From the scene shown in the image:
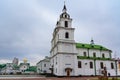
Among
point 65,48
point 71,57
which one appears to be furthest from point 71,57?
point 65,48

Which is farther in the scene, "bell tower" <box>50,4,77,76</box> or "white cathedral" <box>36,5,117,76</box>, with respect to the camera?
"white cathedral" <box>36,5,117,76</box>

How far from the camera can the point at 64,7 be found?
45.8m

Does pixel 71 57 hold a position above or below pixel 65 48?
below

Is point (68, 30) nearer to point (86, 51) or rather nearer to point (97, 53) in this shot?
point (86, 51)

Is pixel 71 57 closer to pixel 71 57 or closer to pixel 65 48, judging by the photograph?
pixel 71 57

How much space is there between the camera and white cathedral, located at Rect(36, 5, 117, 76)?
1555 inches

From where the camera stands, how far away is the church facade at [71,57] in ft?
130

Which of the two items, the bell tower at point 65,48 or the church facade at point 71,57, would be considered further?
the church facade at point 71,57

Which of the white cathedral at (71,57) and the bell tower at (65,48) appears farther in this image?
the white cathedral at (71,57)

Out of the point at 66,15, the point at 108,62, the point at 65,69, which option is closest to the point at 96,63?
the point at 108,62

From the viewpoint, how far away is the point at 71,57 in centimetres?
4050

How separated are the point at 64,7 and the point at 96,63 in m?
19.0

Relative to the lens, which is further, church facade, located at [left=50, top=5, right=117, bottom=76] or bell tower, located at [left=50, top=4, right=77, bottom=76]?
church facade, located at [left=50, top=5, right=117, bottom=76]

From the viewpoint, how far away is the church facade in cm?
3950
